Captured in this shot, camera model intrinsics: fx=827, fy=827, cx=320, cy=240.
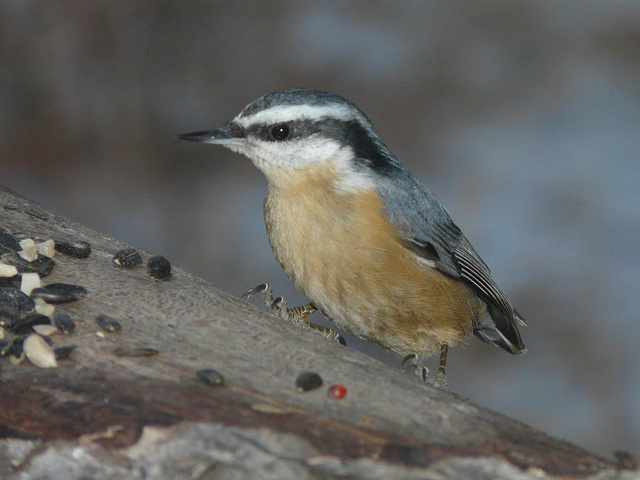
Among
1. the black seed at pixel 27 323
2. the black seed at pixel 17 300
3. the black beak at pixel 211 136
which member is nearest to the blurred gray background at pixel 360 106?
the black beak at pixel 211 136

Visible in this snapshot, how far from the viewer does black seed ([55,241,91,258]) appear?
101 inches

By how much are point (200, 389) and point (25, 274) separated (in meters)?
0.84

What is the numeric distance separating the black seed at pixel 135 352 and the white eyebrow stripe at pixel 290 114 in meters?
1.16

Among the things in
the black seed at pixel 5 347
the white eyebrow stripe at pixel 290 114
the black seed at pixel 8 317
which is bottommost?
the black seed at pixel 5 347

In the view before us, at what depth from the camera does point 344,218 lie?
9.30 ft

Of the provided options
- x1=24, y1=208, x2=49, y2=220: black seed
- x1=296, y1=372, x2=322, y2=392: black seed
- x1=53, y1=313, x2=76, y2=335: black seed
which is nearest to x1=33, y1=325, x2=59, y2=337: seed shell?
x1=53, y1=313, x2=76, y2=335: black seed

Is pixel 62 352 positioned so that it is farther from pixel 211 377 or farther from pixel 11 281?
pixel 11 281

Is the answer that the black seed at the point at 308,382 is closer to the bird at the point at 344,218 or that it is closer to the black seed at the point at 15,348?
the black seed at the point at 15,348

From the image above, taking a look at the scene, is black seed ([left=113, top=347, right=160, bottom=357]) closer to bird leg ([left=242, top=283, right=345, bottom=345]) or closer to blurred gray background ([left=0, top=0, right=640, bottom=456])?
bird leg ([left=242, top=283, right=345, bottom=345])

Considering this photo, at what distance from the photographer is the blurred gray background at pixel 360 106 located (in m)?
5.47

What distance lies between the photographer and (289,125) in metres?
2.87

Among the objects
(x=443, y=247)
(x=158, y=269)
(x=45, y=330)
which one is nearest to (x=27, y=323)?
(x=45, y=330)

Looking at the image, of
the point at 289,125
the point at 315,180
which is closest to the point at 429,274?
the point at 315,180

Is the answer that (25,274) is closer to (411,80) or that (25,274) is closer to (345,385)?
(345,385)
